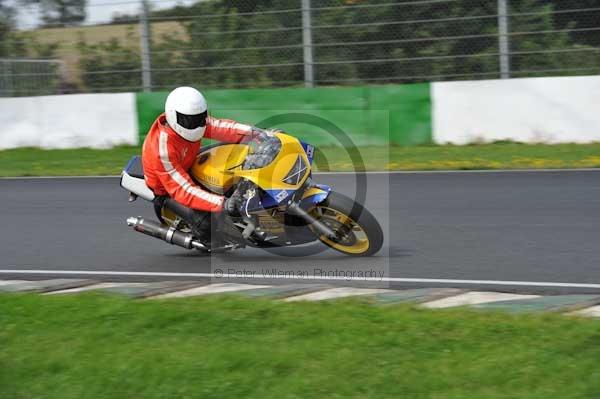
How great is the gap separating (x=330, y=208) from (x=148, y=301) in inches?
68.4

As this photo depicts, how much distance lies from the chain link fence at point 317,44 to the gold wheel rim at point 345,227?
319 inches

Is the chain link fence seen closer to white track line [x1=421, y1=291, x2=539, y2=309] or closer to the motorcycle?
the motorcycle

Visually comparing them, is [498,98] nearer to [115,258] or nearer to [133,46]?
[133,46]

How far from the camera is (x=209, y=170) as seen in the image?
736cm

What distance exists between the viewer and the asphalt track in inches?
276

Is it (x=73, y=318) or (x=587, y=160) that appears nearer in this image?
(x=73, y=318)

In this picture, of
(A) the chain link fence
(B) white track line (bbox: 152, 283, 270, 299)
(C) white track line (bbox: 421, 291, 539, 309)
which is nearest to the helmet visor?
(B) white track line (bbox: 152, 283, 270, 299)

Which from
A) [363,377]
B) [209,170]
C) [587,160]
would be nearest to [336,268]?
[209,170]

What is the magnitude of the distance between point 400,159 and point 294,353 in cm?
901

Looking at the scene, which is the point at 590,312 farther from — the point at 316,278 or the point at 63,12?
the point at 63,12

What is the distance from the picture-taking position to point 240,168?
23.3 feet

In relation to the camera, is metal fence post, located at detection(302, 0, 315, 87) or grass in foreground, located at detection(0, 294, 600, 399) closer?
grass in foreground, located at detection(0, 294, 600, 399)

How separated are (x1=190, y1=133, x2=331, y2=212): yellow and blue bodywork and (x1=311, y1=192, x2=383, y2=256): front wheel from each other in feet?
0.38

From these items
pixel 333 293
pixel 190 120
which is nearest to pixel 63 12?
pixel 190 120
